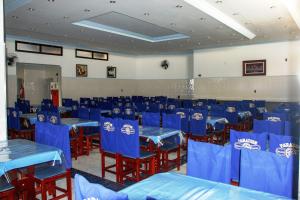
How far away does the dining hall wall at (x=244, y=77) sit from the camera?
11055 mm

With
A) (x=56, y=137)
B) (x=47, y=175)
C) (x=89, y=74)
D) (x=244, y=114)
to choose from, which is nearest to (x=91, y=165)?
(x=56, y=137)

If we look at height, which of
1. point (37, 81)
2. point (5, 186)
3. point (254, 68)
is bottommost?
point (5, 186)

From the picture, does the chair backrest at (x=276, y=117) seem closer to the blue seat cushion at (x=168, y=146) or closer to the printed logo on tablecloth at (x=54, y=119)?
the blue seat cushion at (x=168, y=146)

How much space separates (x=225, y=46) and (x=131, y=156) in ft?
32.9

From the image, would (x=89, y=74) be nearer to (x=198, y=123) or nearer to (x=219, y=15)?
(x=219, y=15)

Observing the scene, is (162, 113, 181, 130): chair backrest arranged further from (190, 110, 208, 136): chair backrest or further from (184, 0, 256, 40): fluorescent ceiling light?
(184, 0, 256, 40): fluorescent ceiling light

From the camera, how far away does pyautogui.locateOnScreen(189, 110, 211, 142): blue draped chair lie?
5633 millimetres

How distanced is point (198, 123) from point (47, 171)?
11.3 ft

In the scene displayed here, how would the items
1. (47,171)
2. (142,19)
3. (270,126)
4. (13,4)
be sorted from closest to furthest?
(47,171), (270,126), (13,4), (142,19)

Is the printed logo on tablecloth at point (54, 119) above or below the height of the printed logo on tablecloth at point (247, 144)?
above

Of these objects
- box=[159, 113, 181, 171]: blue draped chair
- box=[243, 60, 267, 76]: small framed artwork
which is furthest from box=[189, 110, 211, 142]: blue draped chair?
box=[243, 60, 267, 76]: small framed artwork

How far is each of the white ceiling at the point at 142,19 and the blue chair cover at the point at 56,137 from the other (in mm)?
3555

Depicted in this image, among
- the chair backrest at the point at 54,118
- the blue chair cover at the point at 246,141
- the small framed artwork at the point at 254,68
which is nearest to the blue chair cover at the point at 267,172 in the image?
the blue chair cover at the point at 246,141

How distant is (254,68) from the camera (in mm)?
11750
